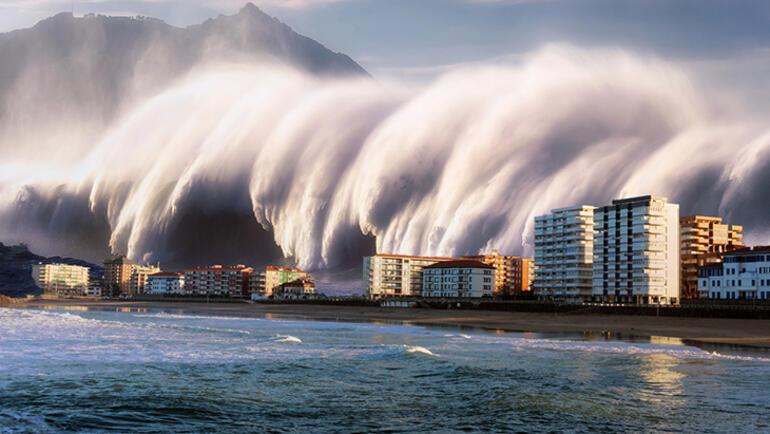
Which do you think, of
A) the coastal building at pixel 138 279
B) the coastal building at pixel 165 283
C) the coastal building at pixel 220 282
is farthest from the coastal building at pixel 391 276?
the coastal building at pixel 138 279

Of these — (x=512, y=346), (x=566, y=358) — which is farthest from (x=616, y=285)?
(x=566, y=358)

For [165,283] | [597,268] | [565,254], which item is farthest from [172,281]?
[597,268]

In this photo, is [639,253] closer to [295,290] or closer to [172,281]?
[295,290]

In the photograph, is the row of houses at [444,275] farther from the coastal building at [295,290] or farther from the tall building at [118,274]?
the tall building at [118,274]

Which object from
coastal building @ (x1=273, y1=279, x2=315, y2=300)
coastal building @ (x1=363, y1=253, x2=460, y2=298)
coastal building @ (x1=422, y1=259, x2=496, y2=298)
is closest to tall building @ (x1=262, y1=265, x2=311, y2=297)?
coastal building @ (x1=273, y1=279, x2=315, y2=300)

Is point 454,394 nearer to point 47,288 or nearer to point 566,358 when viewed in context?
point 566,358

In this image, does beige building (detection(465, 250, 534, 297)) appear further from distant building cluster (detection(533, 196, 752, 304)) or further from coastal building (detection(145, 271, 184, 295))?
coastal building (detection(145, 271, 184, 295))
